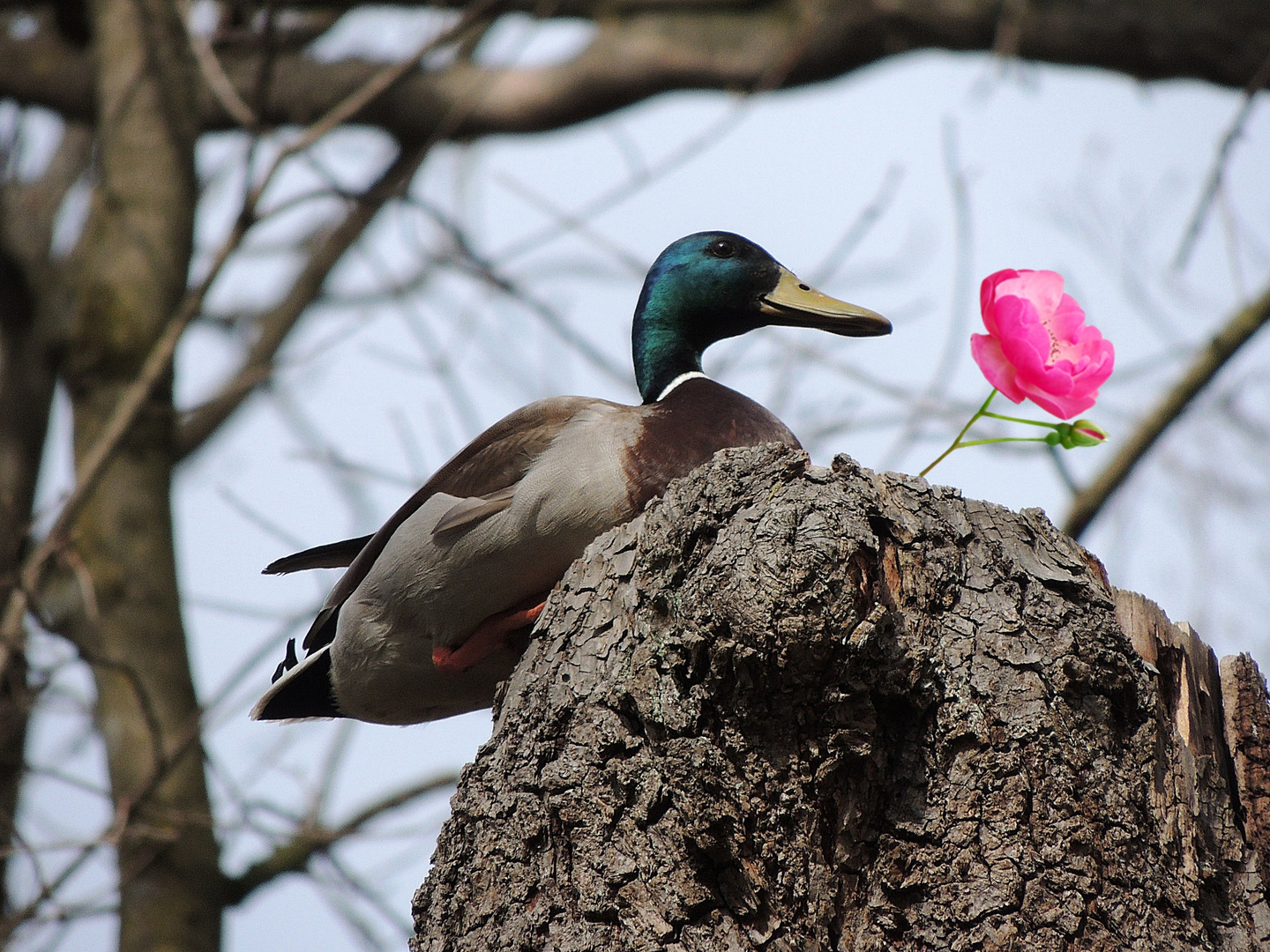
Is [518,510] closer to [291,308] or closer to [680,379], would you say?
[680,379]

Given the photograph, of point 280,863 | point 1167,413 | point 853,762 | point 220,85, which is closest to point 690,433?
point 853,762

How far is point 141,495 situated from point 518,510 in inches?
136

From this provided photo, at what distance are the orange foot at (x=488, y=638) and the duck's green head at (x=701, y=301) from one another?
88cm

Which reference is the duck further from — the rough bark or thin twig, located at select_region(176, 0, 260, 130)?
the rough bark

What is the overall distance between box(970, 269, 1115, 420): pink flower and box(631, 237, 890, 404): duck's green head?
96 cm

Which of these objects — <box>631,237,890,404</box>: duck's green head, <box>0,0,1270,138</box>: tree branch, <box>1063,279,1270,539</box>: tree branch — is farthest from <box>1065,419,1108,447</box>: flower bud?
<box>0,0,1270,138</box>: tree branch

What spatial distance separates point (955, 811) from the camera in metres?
1.81

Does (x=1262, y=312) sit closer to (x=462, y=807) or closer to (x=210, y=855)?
(x=462, y=807)

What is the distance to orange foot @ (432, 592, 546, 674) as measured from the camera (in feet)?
8.64

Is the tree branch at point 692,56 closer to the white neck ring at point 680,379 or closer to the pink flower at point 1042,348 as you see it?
the white neck ring at point 680,379

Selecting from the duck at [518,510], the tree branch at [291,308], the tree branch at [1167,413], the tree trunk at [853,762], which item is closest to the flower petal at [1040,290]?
the tree trunk at [853,762]

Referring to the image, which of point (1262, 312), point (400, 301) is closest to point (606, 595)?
point (1262, 312)

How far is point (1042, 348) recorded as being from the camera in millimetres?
2193

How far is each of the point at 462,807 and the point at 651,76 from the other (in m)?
5.03
